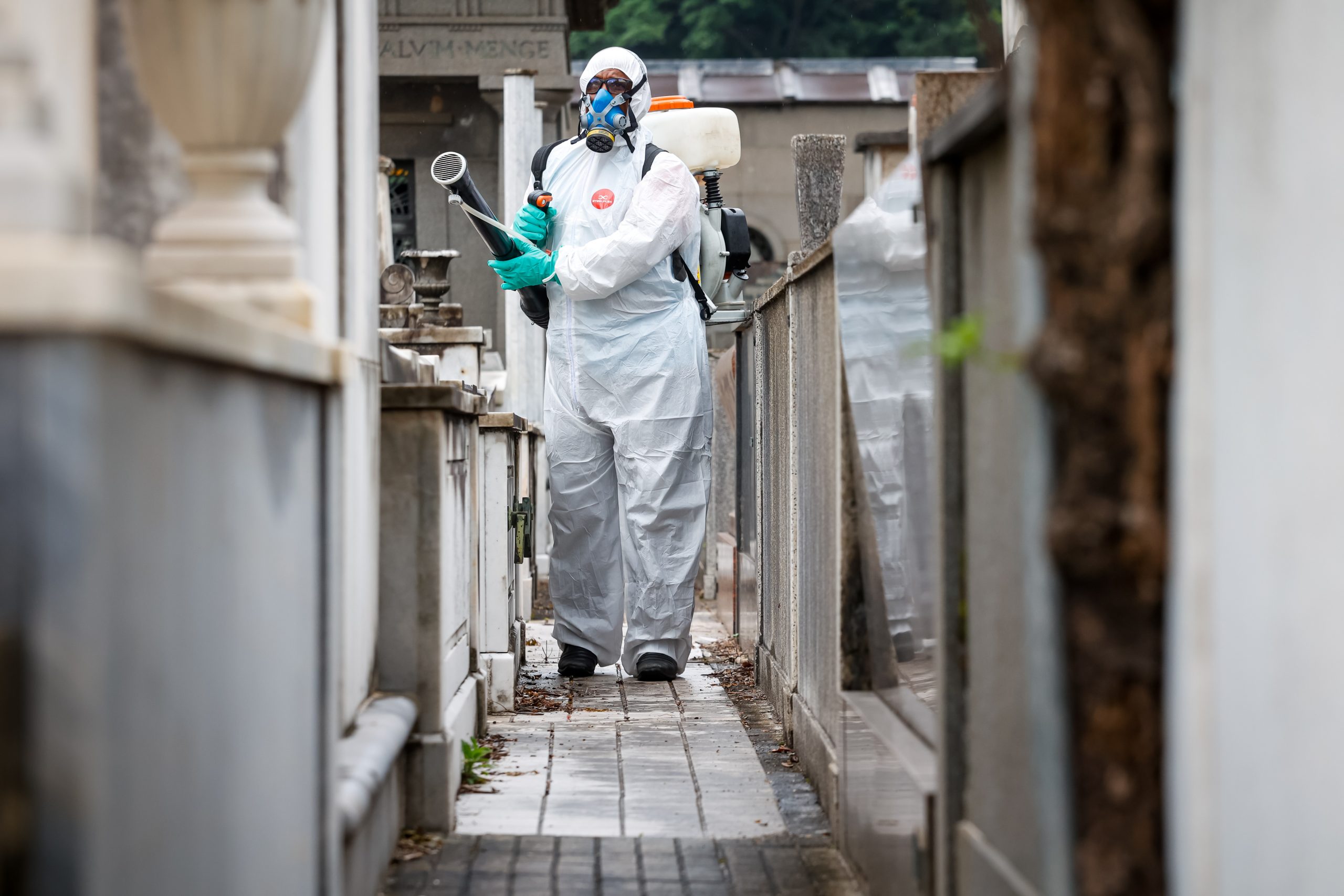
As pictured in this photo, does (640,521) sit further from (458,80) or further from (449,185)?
(458,80)

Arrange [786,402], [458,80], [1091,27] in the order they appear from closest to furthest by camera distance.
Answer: [1091,27] < [786,402] < [458,80]

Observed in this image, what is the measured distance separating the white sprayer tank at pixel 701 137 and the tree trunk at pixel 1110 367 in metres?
6.30

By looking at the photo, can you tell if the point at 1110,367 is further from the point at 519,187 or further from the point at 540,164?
the point at 519,187

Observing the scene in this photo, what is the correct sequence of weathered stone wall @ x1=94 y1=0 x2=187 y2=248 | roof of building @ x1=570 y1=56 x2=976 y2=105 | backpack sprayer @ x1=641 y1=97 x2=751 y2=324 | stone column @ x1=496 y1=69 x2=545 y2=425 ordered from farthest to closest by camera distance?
roof of building @ x1=570 y1=56 x2=976 y2=105
stone column @ x1=496 y1=69 x2=545 y2=425
backpack sprayer @ x1=641 y1=97 x2=751 y2=324
weathered stone wall @ x1=94 y1=0 x2=187 y2=248

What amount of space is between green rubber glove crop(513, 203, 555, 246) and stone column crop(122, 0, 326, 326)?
163 inches

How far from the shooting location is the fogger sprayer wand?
605 cm

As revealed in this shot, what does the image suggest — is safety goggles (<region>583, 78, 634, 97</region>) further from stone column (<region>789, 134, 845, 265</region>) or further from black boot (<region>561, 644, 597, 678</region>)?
black boot (<region>561, 644, 597, 678</region>)

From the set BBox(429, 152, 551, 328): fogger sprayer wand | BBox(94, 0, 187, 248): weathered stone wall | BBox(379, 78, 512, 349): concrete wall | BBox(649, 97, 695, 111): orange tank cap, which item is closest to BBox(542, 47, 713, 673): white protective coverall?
BBox(429, 152, 551, 328): fogger sprayer wand

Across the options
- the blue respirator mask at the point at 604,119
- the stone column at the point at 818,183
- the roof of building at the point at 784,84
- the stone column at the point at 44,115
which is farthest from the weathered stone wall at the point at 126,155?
the roof of building at the point at 784,84

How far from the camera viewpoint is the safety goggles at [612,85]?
6574 mm

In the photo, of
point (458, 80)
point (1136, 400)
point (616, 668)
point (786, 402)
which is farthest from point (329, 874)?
point (458, 80)

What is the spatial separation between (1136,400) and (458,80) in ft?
39.1

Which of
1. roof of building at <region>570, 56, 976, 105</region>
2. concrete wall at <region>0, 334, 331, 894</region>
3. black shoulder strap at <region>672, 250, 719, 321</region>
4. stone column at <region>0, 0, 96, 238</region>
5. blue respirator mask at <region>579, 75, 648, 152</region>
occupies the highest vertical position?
roof of building at <region>570, 56, 976, 105</region>

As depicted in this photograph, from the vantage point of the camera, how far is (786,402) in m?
5.36
